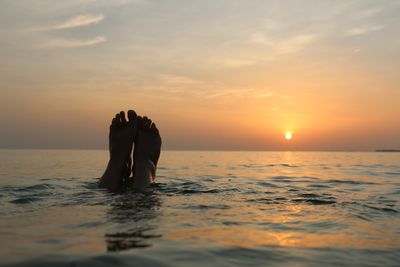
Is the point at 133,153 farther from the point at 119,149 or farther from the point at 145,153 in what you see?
the point at 119,149

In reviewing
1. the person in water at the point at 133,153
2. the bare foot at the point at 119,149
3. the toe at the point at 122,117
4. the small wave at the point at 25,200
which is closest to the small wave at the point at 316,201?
the person in water at the point at 133,153

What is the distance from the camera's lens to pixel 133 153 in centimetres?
601

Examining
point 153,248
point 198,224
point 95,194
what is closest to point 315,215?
point 198,224

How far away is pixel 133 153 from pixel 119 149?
0.41 m

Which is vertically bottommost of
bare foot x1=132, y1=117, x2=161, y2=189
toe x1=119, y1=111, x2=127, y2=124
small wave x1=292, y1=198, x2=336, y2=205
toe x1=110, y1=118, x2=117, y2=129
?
small wave x1=292, y1=198, x2=336, y2=205

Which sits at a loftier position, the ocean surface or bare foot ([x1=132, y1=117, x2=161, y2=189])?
bare foot ([x1=132, y1=117, x2=161, y2=189])

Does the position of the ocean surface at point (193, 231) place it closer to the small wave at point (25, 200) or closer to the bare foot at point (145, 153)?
the small wave at point (25, 200)

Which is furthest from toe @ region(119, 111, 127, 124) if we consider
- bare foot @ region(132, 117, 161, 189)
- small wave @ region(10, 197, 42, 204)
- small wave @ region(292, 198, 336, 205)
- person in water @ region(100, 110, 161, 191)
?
small wave @ region(292, 198, 336, 205)

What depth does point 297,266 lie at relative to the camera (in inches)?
71.8

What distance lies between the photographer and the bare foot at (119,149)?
504 centimetres

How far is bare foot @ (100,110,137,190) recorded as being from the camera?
5.04 meters

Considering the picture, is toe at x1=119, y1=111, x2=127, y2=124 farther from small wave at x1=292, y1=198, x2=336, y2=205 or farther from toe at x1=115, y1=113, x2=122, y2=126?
small wave at x1=292, y1=198, x2=336, y2=205

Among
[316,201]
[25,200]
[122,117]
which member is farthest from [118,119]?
[316,201]

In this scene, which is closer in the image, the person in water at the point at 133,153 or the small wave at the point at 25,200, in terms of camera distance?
the small wave at the point at 25,200
